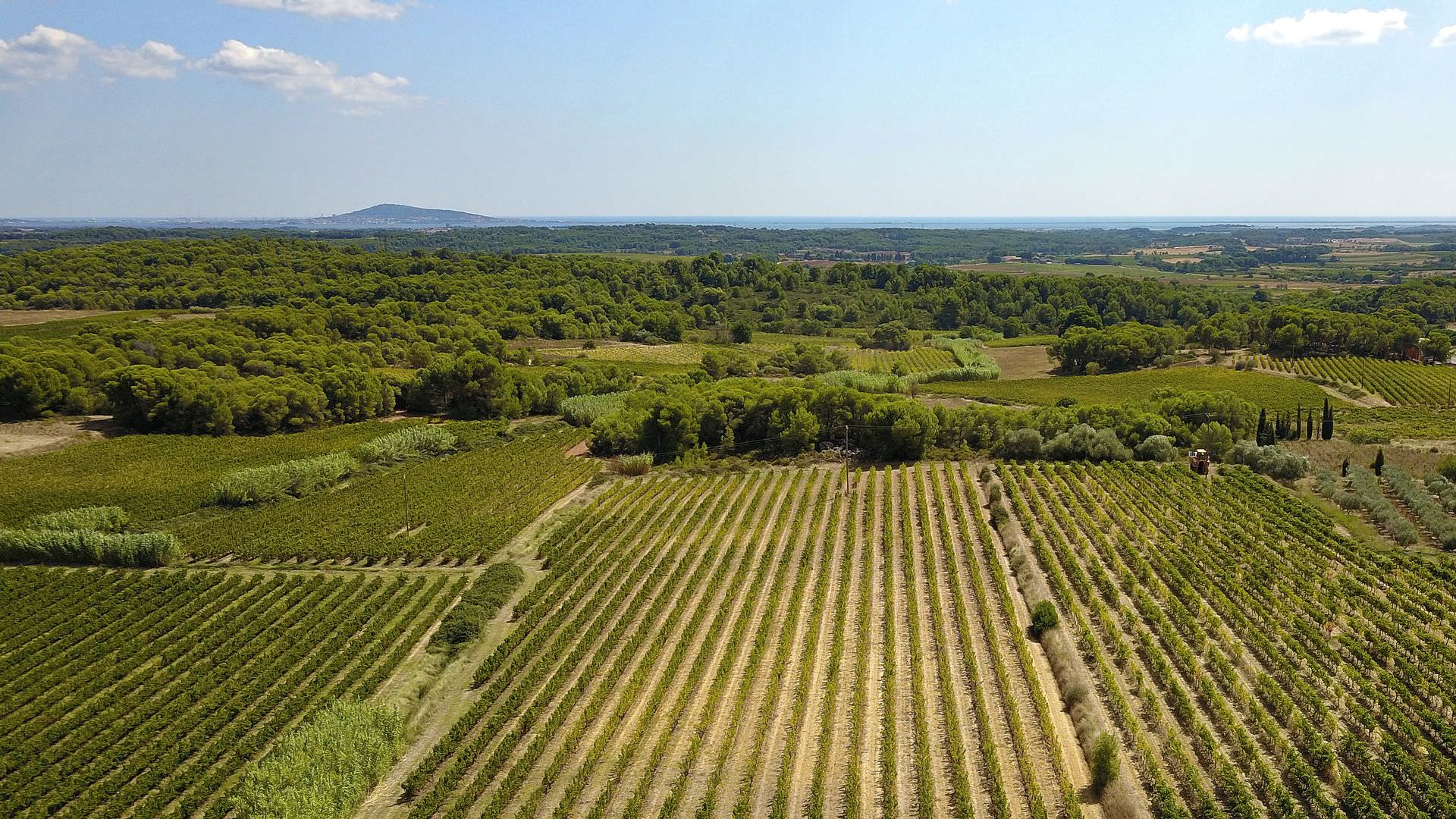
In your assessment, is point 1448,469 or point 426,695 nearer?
point 426,695

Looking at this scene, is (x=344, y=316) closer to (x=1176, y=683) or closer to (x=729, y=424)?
(x=729, y=424)

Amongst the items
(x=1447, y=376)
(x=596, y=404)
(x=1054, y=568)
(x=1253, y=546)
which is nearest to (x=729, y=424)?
(x=596, y=404)

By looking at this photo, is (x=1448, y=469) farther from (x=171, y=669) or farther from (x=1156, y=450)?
(x=171, y=669)

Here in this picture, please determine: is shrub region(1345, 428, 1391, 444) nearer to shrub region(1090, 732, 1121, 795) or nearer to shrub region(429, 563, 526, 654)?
shrub region(1090, 732, 1121, 795)

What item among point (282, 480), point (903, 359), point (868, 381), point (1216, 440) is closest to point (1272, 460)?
point (1216, 440)

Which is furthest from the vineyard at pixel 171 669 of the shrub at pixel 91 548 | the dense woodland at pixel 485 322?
the dense woodland at pixel 485 322

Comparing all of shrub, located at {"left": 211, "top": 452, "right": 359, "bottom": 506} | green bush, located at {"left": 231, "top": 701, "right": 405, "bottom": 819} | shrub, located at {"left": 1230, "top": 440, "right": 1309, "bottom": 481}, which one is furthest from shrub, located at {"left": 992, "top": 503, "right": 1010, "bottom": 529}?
shrub, located at {"left": 211, "top": 452, "right": 359, "bottom": 506}
